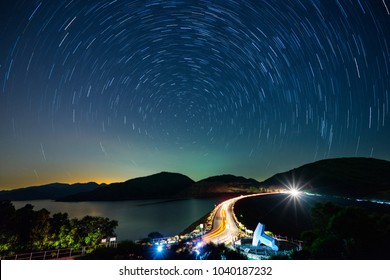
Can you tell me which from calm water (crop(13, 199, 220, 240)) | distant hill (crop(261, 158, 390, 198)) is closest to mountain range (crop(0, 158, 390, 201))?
distant hill (crop(261, 158, 390, 198))

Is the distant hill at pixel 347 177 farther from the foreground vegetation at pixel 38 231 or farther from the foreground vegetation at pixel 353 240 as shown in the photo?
the foreground vegetation at pixel 38 231

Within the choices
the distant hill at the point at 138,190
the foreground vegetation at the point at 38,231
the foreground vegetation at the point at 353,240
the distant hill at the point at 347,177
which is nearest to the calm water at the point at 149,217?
the foreground vegetation at the point at 38,231

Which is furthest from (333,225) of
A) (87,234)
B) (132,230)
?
(132,230)

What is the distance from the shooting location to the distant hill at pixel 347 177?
82488mm

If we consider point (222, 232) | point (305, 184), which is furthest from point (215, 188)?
point (222, 232)

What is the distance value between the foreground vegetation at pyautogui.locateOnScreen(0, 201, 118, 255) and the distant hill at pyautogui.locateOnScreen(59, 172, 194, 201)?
145 m

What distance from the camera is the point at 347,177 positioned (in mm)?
98562

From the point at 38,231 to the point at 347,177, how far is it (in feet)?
380

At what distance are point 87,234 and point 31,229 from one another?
11.9ft

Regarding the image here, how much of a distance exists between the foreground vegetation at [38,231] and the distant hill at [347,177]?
8751cm

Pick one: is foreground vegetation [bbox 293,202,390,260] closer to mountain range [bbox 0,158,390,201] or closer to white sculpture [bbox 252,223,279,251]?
white sculpture [bbox 252,223,279,251]

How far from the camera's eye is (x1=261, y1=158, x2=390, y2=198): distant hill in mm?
82488

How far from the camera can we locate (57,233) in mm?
15102
